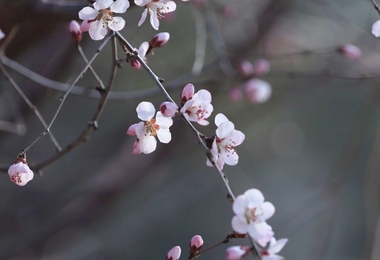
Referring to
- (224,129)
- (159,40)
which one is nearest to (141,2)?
(159,40)

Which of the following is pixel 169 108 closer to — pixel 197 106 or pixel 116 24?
pixel 197 106

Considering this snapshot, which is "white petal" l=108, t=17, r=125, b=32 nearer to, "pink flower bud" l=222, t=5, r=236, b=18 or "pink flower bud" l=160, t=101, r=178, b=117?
"pink flower bud" l=160, t=101, r=178, b=117

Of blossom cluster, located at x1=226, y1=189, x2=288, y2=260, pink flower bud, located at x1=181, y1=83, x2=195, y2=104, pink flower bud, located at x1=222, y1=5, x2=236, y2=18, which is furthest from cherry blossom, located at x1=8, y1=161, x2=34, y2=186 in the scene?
pink flower bud, located at x1=222, y1=5, x2=236, y2=18

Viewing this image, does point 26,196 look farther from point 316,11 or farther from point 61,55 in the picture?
point 316,11

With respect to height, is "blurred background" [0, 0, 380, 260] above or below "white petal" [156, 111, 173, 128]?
above

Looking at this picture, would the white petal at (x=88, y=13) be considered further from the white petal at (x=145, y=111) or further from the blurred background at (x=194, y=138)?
the blurred background at (x=194, y=138)

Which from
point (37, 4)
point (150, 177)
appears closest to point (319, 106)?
point (150, 177)

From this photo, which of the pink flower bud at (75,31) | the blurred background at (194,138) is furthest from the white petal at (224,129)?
the blurred background at (194,138)
